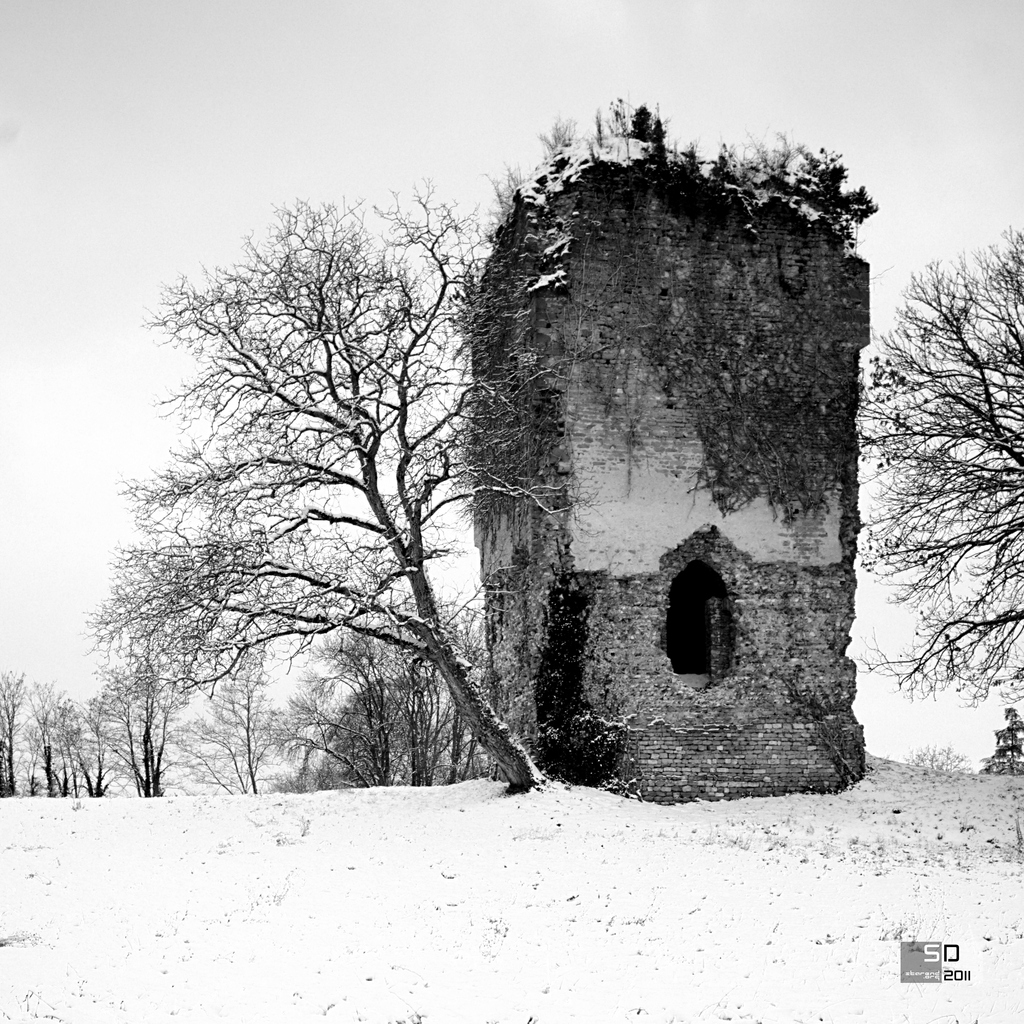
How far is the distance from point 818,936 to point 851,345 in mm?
8928

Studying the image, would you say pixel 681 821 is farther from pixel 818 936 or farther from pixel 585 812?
pixel 818 936

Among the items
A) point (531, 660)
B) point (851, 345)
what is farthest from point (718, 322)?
point (531, 660)

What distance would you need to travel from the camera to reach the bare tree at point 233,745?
95.2ft

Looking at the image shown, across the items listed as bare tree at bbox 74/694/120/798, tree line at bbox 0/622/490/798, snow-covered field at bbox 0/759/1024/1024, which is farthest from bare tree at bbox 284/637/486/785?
snow-covered field at bbox 0/759/1024/1024

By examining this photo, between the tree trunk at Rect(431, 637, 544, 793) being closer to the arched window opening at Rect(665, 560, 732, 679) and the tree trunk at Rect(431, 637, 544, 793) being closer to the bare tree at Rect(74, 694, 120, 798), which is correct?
Answer: the arched window opening at Rect(665, 560, 732, 679)

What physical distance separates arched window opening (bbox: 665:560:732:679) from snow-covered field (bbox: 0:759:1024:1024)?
1.91 m

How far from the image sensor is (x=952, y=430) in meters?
15.0

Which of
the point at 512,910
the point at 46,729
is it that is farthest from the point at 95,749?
the point at 512,910

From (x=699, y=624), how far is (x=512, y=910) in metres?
6.67

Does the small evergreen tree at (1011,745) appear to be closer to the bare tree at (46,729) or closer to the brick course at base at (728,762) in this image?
the brick course at base at (728,762)

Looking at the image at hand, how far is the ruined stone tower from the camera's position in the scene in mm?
14070

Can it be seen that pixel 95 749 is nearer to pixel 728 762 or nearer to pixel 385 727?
pixel 385 727

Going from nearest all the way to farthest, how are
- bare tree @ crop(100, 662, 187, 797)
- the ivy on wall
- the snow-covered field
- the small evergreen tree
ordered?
the snow-covered field < the ivy on wall < the small evergreen tree < bare tree @ crop(100, 662, 187, 797)

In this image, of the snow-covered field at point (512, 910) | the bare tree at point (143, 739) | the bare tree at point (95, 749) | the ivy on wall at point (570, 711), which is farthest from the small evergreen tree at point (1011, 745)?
the bare tree at point (95, 749)
